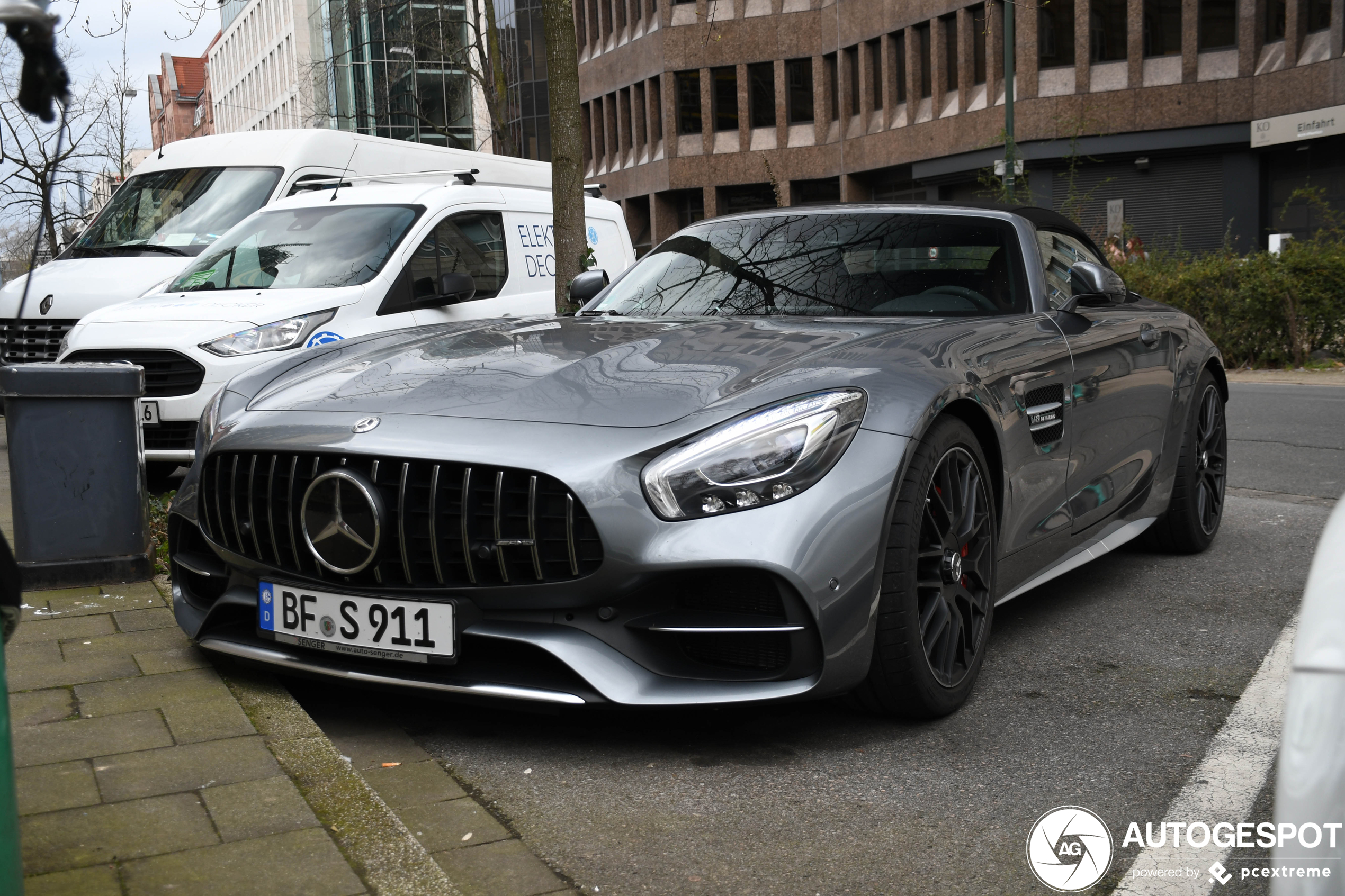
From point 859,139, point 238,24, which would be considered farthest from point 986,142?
point 238,24

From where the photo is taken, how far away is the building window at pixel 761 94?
4472 cm

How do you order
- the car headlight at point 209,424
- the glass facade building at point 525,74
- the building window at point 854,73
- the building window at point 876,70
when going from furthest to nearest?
the glass facade building at point 525,74 → the building window at point 854,73 → the building window at point 876,70 → the car headlight at point 209,424

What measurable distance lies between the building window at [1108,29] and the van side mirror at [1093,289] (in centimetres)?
3129

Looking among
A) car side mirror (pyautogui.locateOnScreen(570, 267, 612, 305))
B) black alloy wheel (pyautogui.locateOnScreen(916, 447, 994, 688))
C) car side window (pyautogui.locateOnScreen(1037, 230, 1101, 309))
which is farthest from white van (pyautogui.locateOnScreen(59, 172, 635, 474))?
black alloy wheel (pyautogui.locateOnScreen(916, 447, 994, 688))

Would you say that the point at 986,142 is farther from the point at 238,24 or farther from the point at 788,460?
the point at 238,24

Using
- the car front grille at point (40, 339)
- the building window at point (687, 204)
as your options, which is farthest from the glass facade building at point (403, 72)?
the car front grille at point (40, 339)

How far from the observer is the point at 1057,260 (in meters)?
5.00

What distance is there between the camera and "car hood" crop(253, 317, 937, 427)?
134 inches

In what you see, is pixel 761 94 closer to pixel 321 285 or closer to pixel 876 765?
pixel 321 285

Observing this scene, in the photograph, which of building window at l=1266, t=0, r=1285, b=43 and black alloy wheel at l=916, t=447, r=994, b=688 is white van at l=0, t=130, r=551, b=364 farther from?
building window at l=1266, t=0, r=1285, b=43

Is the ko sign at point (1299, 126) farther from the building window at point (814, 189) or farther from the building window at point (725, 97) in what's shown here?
Result: the building window at point (725, 97)

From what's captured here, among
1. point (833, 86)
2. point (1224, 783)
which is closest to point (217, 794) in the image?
point (1224, 783)

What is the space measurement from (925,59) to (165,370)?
113 feet

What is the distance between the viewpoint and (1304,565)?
5.53 metres
